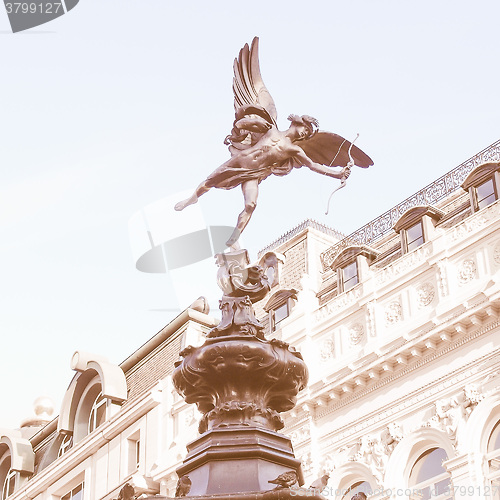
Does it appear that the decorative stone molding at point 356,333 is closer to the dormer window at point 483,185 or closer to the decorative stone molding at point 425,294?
the decorative stone molding at point 425,294

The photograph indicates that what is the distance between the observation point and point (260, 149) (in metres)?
8.32

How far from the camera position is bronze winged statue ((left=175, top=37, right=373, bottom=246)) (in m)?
8.26

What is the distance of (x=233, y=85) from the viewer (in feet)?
29.3

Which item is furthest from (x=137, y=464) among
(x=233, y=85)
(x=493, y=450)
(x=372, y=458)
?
(x=233, y=85)

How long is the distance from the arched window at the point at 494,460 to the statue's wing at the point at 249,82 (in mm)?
16054

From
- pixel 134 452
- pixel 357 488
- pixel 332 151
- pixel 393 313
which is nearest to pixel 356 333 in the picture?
pixel 393 313

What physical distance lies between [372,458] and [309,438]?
213 centimetres

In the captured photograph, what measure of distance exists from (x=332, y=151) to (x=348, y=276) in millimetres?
22518

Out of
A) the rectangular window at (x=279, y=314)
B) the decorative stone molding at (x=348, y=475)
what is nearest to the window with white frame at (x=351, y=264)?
the rectangular window at (x=279, y=314)

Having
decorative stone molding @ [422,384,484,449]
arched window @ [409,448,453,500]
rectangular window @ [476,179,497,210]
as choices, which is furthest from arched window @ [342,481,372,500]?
rectangular window @ [476,179,497,210]

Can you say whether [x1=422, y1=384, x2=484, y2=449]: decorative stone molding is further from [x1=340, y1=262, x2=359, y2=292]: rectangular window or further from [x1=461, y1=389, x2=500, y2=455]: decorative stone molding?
[x1=340, y1=262, x2=359, y2=292]: rectangular window

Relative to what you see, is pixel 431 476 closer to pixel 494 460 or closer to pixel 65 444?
pixel 494 460

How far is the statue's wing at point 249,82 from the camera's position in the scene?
8836mm
